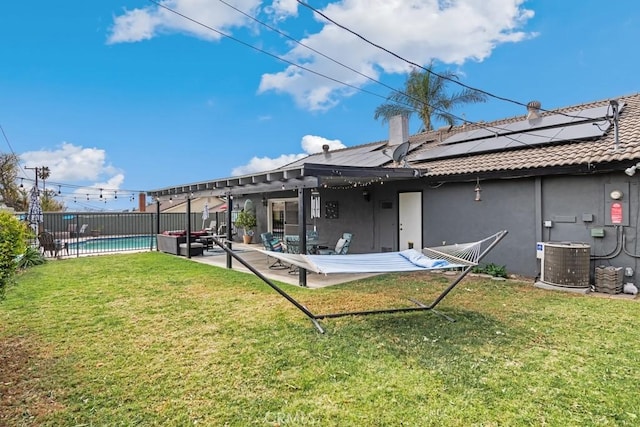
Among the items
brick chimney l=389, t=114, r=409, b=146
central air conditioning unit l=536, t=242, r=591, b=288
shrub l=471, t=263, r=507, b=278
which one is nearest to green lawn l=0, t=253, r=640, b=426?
central air conditioning unit l=536, t=242, r=591, b=288

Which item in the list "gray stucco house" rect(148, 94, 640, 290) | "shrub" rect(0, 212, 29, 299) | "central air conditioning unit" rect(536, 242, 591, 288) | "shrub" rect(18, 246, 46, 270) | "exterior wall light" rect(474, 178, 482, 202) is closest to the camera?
"shrub" rect(0, 212, 29, 299)

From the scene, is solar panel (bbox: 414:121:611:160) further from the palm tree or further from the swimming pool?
the swimming pool

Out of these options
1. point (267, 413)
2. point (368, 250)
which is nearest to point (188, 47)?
point (368, 250)

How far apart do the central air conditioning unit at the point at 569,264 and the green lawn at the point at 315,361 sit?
16.2 inches

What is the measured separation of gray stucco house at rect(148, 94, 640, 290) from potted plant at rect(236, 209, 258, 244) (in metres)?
3.90

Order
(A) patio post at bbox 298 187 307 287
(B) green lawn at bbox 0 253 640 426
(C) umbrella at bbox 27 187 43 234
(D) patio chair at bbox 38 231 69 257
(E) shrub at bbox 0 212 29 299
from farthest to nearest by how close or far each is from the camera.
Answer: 1. (C) umbrella at bbox 27 187 43 234
2. (D) patio chair at bbox 38 231 69 257
3. (A) patio post at bbox 298 187 307 287
4. (E) shrub at bbox 0 212 29 299
5. (B) green lawn at bbox 0 253 640 426

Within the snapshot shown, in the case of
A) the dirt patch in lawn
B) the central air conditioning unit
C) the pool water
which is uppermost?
the central air conditioning unit

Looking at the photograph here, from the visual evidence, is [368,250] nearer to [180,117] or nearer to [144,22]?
[144,22]

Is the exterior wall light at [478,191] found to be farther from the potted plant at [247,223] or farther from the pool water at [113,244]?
the pool water at [113,244]

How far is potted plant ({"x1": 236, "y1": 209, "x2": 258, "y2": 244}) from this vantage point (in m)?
15.4

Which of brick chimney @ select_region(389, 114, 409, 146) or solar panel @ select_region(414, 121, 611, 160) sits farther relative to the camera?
brick chimney @ select_region(389, 114, 409, 146)

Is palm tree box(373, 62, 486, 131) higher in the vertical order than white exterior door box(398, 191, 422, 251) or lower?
higher

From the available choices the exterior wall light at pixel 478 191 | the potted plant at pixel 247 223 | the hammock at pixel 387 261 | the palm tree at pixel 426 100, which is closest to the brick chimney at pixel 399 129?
the exterior wall light at pixel 478 191

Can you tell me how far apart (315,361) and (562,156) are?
264 inches
